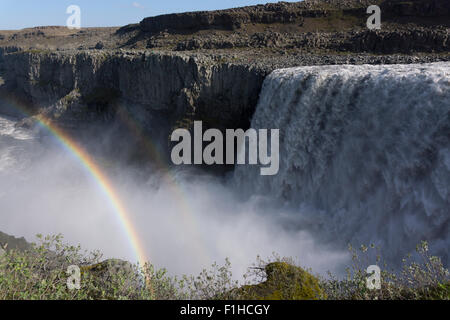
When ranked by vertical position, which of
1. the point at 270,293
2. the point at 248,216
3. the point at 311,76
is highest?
the point at 311,76

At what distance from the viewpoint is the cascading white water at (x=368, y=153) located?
38.8 feet

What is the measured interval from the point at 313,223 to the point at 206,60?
2039 centimetres

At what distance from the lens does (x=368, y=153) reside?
14.8 metres

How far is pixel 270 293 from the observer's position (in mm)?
7625

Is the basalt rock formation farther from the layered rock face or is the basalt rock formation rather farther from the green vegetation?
the green vegetation

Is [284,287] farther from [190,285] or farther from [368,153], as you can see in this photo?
[368,153]

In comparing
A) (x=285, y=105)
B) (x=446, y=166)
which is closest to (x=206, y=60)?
(x=285, y=105)

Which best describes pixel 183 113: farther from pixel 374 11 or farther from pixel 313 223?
pixel 374 11

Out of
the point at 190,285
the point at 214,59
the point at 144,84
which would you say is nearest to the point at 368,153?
the point at 190,285

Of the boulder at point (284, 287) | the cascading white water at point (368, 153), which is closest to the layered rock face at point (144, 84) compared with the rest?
the cascading white water at point (368, 153)

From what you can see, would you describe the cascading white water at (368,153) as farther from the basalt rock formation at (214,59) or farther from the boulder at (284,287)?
the basalt rock formation at (214,59)

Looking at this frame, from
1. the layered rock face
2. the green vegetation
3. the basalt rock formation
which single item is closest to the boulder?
the green vegetation
